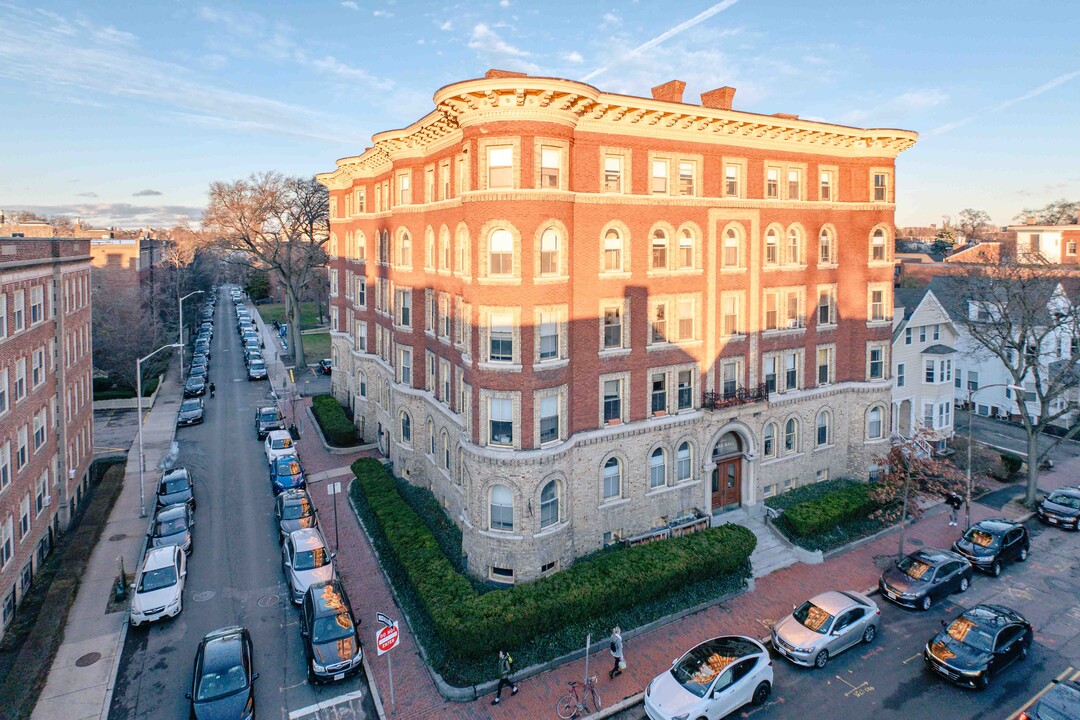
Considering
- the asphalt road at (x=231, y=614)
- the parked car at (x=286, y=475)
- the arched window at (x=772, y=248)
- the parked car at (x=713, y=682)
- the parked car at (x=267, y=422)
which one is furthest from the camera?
the parked car at (x=267, y=422)

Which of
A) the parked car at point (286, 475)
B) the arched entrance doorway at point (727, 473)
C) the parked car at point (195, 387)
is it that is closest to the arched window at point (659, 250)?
the arched entrance doorway at point (727, 473)

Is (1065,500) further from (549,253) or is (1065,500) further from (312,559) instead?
(312,559)

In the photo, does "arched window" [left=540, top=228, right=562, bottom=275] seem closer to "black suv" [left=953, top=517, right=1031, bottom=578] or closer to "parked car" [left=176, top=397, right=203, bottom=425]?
"black suv" [left=953, top=517, right=1031, bottom=578]

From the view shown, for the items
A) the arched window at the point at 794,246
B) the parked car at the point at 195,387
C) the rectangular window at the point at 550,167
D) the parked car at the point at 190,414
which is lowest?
the parked car at the point at 190,414

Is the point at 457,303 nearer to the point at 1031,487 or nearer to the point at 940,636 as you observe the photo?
the point at 940,636

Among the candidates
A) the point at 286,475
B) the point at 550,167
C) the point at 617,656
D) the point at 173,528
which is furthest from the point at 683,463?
the point at 173,528

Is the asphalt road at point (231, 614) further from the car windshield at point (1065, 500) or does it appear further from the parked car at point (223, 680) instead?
the car windshield at point (1065, 500)

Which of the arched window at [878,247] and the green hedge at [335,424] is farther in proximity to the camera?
the green hedge at [335,424]
